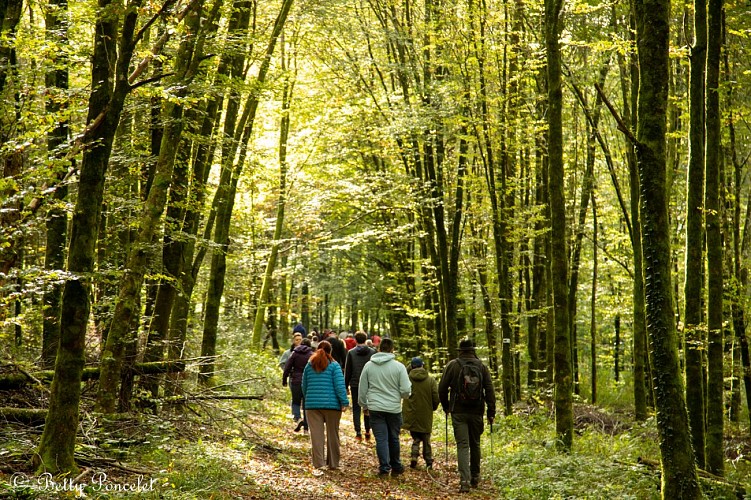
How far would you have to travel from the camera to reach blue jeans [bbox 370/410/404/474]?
363 inches

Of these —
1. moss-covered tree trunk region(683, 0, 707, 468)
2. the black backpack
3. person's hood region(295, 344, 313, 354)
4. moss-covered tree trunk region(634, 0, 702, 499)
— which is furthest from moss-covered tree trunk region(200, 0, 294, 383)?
moss-covered tree trunk region(634, 0, 702, 499)

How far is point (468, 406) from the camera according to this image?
29.9ft

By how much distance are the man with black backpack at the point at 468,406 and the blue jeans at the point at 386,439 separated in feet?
2.92

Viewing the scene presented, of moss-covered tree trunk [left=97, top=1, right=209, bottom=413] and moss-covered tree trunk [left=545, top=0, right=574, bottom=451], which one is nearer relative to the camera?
moss-covered tree trunk [left=97, top=1, right=209, bottom=413]

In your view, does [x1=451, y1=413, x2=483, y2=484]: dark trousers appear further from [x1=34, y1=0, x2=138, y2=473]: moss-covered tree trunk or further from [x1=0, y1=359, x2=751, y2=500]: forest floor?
→ [x1=34, y1=0, x2=138, y2=473]: moss-covered tree trunk

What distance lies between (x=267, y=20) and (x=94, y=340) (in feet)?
34.1

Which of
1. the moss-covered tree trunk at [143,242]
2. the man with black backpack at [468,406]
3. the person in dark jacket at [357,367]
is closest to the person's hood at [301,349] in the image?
the person in dark jacket at [357,367]

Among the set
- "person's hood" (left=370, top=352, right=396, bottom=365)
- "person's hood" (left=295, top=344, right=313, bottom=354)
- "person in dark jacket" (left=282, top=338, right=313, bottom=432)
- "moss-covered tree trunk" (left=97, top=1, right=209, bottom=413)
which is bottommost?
"person in dark jacket" (left=282, top=338, right=313, bottom=432)

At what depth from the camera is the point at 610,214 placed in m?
22.7

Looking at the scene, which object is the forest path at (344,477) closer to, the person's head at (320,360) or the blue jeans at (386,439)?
the blue jeans at (386,439)

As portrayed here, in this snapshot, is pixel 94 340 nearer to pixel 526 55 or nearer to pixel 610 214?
pixel 526 55

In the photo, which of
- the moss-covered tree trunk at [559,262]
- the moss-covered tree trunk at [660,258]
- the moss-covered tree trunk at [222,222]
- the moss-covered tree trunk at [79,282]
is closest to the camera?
the moss-covered tree trunk at [79,282]

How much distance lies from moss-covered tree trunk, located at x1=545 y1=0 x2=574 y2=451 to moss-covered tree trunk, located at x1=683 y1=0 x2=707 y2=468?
95.8 inches

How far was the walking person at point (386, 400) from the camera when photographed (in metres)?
9.27
